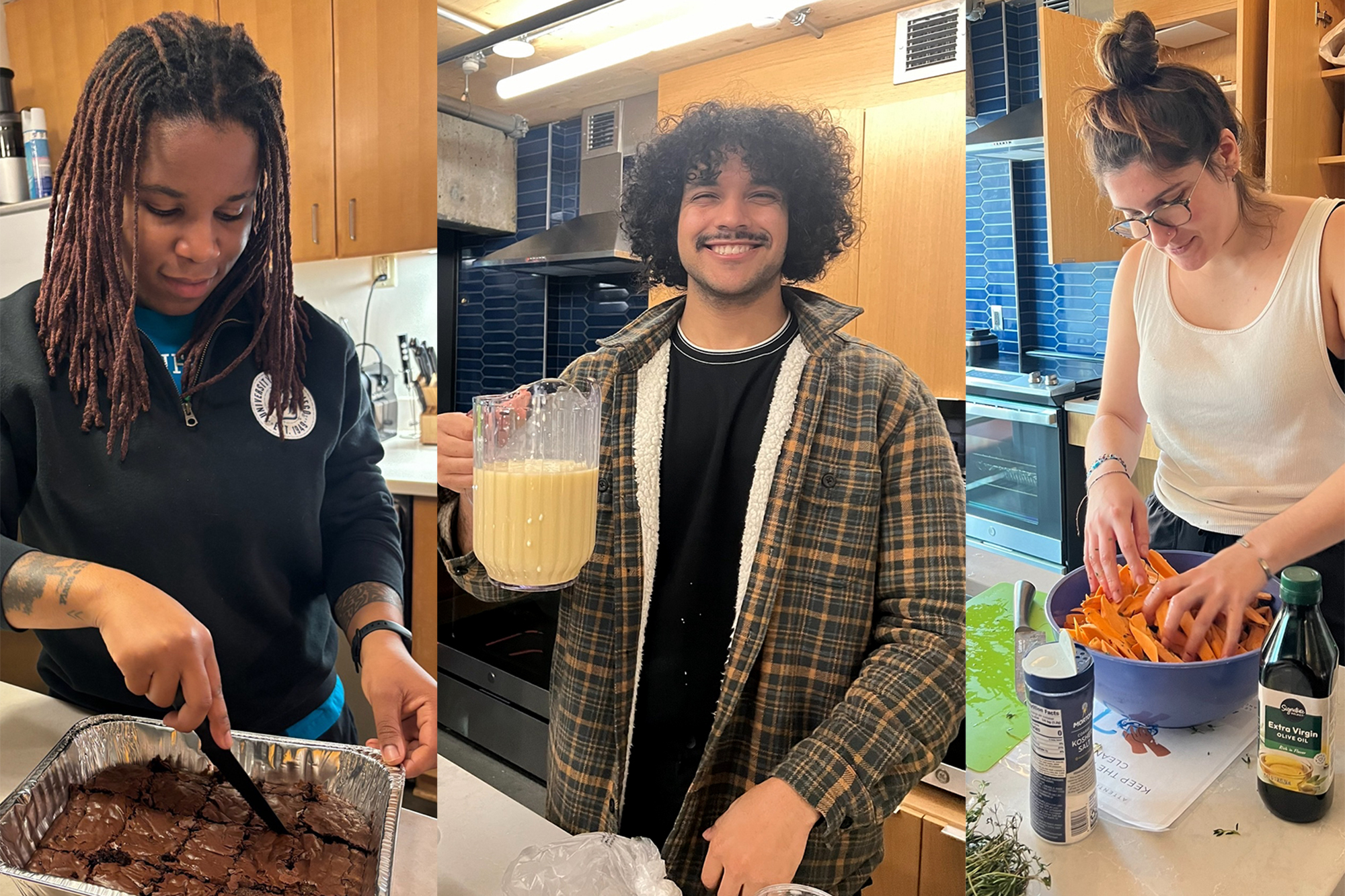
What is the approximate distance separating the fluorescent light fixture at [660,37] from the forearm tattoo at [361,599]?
2.00ft

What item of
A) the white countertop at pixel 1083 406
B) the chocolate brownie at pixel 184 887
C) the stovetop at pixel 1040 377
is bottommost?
the chocolate brownie at pixel 184 887

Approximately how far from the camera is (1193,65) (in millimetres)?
735

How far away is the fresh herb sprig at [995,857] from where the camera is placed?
2.64 feet

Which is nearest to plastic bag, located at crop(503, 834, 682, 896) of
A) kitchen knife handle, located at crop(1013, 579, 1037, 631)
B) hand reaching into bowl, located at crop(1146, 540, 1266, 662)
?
kitchen knife handle, located at crop(1013, 579, 1037, 631)

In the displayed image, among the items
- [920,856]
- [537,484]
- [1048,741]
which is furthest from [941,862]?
[537,484]

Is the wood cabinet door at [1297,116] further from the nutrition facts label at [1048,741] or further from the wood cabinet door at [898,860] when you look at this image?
the wood cabinet door at [898,860]

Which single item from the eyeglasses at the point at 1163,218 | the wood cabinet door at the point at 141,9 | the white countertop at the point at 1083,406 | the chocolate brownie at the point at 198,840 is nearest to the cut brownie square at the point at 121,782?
the chocolate brownie at the point at 198,840

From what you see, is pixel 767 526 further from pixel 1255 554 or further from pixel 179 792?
pixel 179 792

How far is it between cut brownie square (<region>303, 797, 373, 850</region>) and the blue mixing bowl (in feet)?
2.62

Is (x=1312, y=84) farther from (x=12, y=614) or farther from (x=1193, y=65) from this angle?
(x=12, y=614)

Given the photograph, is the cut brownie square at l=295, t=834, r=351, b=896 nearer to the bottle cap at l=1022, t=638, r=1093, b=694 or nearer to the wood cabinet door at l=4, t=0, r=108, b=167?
the bottle cap at l=1022, t=638, r=1093, b=694

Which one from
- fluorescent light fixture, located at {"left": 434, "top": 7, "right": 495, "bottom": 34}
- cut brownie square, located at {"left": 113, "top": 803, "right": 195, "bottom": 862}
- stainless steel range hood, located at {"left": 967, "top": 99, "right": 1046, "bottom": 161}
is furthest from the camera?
cut brownie square, located at {"left": 113, "top": 803, "right": 195, "bottom": 862}

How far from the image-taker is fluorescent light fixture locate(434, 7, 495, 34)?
0.88 meters

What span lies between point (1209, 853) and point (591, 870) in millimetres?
590
